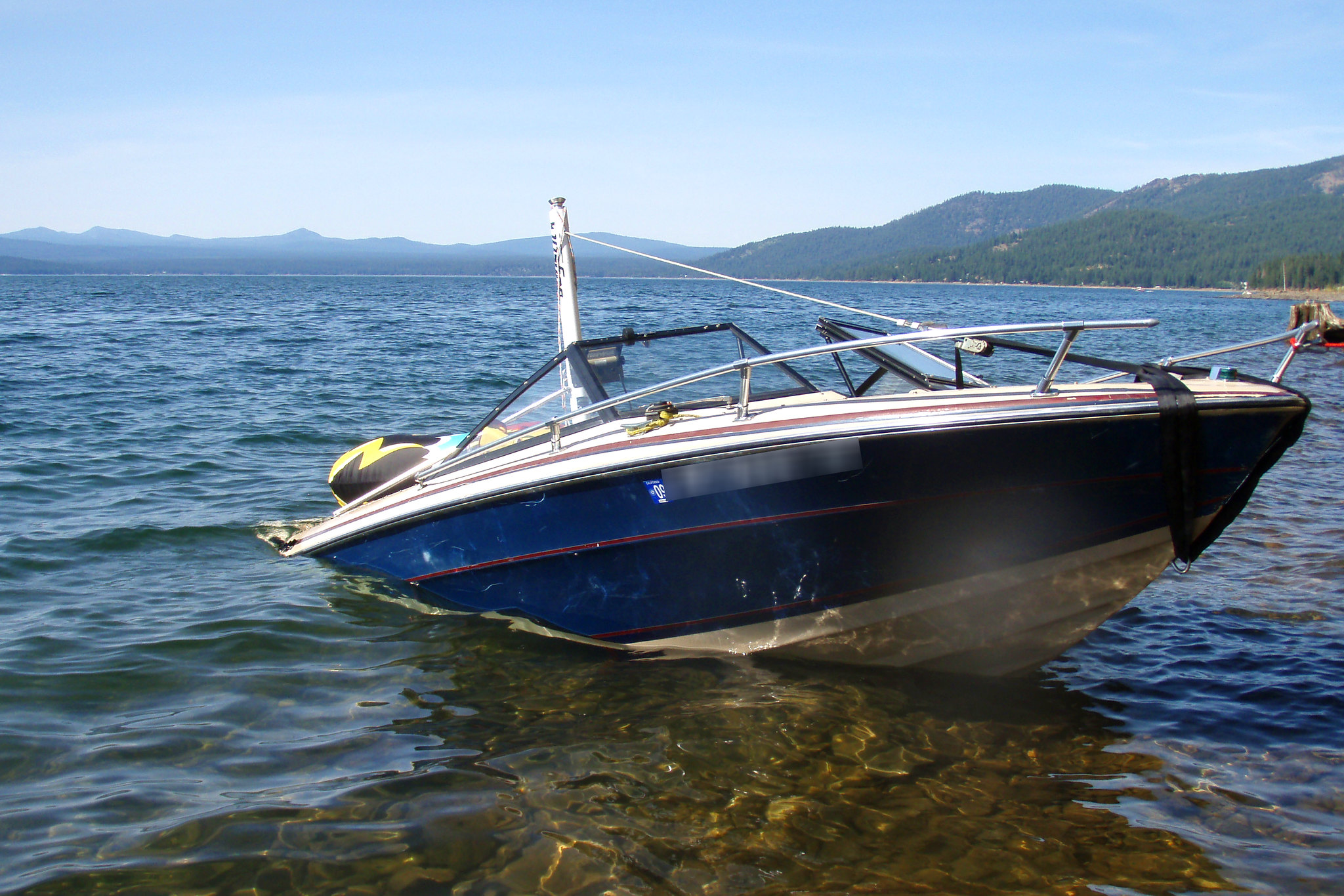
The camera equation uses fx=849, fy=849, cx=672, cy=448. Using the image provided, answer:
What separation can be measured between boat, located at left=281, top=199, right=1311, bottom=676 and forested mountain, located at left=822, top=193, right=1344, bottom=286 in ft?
576

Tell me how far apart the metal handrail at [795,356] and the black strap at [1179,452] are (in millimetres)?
338

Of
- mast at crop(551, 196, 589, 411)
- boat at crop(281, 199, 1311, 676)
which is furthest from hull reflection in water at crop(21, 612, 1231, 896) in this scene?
mast at crop(551, 196, 589, 411)

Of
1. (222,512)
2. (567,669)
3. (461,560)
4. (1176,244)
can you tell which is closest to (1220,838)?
(567,669)

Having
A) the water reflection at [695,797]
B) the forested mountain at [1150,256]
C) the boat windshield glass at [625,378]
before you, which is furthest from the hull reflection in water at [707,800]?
the forested mountain at [1150,256]

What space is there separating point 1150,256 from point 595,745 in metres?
205

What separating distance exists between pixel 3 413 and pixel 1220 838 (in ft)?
50.4

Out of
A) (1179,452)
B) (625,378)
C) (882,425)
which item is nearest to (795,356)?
(882,425)

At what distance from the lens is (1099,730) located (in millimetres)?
4488

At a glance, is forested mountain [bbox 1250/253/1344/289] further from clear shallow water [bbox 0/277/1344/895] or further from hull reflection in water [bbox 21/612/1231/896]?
hull reflection in water [bbox 21/612/1231/896]

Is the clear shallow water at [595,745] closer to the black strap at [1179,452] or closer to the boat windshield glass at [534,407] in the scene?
the black strap at [1179,452]

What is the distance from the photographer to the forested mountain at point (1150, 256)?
16188 centimetres

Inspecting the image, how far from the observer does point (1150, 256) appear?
585 ft

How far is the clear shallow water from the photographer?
11.0 feet

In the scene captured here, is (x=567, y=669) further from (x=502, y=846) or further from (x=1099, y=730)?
(x=1099, y=730)
